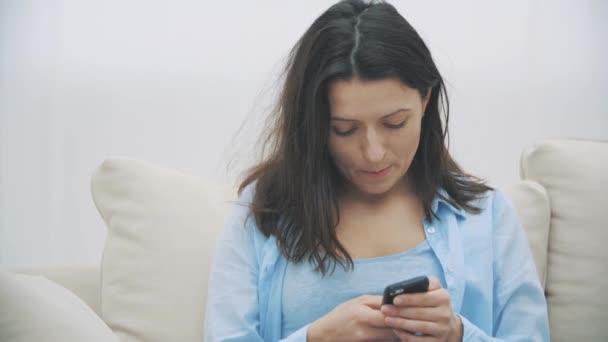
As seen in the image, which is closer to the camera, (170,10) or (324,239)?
(324,239)

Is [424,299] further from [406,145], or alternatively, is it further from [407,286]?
[406,145]

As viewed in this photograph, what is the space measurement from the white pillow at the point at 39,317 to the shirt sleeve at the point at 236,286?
168mm

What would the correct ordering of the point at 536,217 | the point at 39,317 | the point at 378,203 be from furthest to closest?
the point at 536,217 < the point at 378,203 < the point at 39,317

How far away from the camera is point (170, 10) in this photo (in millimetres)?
1901

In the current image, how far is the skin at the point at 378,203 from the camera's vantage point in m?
1.07

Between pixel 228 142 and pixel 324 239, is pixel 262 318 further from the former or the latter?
pixel 228 142

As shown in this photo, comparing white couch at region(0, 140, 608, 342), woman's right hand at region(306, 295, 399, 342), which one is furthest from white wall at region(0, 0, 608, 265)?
woman's right hand at region(306, 295, 399, 342)

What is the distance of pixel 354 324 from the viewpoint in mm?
1085

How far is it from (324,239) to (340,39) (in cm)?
32

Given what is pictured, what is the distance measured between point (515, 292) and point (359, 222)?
282 millimetres

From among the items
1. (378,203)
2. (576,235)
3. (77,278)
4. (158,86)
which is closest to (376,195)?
(378,203)

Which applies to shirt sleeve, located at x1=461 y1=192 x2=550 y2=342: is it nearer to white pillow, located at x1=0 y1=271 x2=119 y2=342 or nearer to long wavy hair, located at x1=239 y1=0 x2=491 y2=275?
long wavy hair, located at x1=239 y1=0 x2=491 y2=275

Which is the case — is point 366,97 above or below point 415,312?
above

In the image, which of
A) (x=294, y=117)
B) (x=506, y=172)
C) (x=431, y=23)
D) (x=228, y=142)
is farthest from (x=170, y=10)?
(x=506, y=172)
